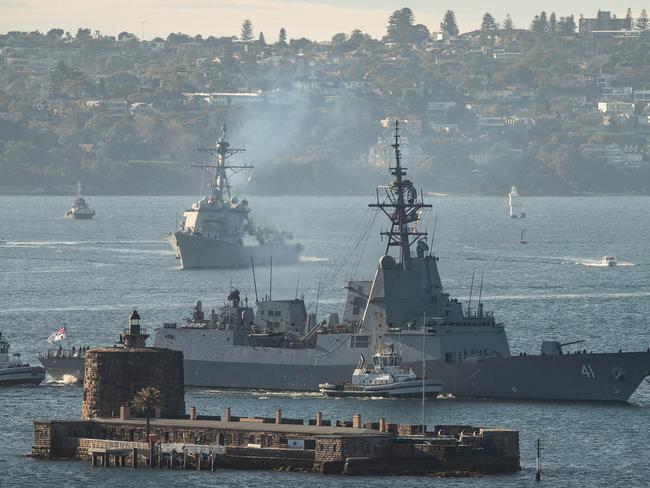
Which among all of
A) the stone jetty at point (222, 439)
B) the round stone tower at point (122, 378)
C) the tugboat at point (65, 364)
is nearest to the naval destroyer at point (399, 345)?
the tugboat at point (65, 364)

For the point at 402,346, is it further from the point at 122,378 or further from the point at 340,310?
the point at 340,310

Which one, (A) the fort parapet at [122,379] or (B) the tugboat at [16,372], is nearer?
(A) the fort parapet at [122,379]

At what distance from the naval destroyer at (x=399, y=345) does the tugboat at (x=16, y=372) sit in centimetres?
282

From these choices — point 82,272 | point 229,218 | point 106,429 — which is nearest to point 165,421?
point 106,429

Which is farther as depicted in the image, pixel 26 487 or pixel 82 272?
pixel 82 272

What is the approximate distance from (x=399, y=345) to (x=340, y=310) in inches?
1226

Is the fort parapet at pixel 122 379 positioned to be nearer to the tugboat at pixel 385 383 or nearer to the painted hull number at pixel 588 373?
the tugboat at pixel 385 383

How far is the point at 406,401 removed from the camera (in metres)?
90.6

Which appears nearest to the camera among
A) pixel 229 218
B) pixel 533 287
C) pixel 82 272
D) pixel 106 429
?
pixel 106 429

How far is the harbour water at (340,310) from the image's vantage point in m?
73.8

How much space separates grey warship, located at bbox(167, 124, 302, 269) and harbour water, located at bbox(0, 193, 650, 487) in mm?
2134

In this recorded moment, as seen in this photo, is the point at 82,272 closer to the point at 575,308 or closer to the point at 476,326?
the point at 575,308

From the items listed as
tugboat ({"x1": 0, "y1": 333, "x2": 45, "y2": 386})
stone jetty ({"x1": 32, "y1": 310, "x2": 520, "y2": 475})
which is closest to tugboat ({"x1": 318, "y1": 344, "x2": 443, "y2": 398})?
tugboat ({"x1": 0, "y1": 333, "x2": 45, "y2": 386})

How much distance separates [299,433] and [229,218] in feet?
355
